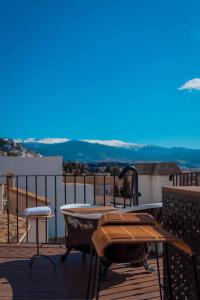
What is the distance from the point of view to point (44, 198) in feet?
43.5

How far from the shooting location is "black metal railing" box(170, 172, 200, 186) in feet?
16.0

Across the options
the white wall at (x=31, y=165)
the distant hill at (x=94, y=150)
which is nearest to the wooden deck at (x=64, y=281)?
the white wall at (x=31, y=165)

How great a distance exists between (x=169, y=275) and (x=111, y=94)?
18.1m

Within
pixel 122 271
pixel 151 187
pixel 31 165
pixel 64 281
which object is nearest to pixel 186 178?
pixel 151 187

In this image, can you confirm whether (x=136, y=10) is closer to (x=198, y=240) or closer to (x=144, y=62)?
(x=144, y=62)

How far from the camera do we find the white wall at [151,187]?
5410mm

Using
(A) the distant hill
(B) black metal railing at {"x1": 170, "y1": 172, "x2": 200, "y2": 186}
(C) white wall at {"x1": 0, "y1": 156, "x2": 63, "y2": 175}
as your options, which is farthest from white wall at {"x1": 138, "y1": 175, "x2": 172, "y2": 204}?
(A) the distant hill

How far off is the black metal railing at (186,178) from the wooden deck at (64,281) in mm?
905

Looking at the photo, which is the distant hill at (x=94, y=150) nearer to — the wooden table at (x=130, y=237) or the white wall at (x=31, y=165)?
the white wall at (x=31, y=165)

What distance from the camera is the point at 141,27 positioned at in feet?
33.0

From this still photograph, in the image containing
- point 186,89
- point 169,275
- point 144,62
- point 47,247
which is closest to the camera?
point 169,275

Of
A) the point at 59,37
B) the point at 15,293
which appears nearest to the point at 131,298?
the point at 15,293

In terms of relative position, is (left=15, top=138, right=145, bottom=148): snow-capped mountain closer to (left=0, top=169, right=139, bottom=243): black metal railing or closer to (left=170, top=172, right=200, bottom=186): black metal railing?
(left=0, top=169, right=139, bottom=243): black metal railing

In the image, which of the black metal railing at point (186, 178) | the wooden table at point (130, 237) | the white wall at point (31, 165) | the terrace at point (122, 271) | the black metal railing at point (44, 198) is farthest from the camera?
the white wall at point (31, 165)
